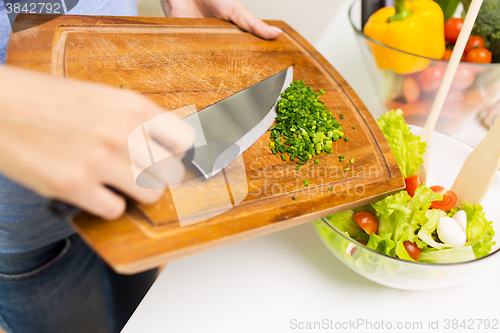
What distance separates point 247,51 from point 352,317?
65 cm

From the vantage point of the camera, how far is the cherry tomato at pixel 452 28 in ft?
3.17

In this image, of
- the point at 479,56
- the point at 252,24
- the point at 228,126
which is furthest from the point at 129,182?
the point at 479,56

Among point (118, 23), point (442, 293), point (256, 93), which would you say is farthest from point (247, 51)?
point (442, 293)

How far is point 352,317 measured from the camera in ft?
2.07

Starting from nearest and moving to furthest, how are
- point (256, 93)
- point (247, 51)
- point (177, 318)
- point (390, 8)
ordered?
1. point (177, 318)
2. point (256, 93)
3. point (247, 51)
4. point (390, 8)

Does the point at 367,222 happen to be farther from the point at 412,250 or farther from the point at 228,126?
the point at 228,126

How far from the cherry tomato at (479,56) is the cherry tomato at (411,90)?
146 mm

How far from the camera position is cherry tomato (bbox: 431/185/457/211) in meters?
0.71

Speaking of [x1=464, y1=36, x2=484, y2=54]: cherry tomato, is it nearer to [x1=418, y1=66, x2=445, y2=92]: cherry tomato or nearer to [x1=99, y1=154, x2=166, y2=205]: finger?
[x1=418, y1=66, x2=445, y2=92]: cherry tomato

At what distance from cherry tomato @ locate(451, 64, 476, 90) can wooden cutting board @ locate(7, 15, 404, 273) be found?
0.91ft

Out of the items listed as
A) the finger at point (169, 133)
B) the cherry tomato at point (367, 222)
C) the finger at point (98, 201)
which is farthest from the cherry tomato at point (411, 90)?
the finger at point (98, 201)

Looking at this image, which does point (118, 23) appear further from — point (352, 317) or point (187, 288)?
point (352, 317)

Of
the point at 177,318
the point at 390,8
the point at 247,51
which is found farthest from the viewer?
the point at 390,8

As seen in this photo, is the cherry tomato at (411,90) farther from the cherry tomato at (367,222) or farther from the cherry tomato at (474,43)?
the cherry tomato at (367,222)
